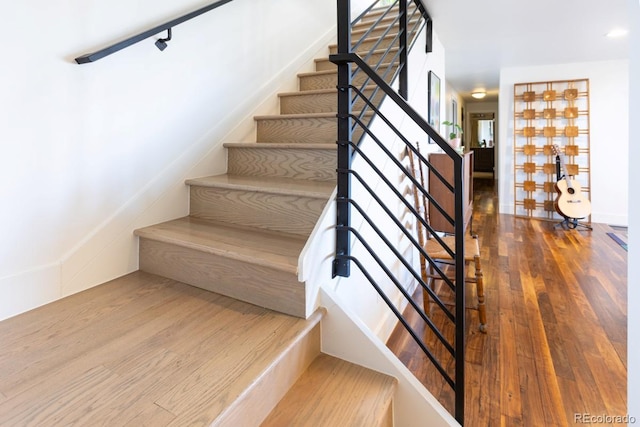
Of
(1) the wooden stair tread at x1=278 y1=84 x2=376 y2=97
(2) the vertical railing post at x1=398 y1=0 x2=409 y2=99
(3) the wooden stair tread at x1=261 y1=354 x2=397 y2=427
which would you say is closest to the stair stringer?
(3) the wooden stair tread at x1=261 y1=354 x2=397 y2=427

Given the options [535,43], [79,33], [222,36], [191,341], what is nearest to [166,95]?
[79,33]

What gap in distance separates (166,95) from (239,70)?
23.8 inches

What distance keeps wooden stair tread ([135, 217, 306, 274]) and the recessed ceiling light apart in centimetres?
422

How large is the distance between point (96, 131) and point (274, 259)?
88 centimetres

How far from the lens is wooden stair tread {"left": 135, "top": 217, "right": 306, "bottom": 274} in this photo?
125cm

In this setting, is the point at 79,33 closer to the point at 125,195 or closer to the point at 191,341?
the point at 125,195

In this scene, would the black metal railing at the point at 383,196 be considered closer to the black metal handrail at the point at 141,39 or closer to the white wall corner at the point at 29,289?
the black metal handrail at the point at 141,39

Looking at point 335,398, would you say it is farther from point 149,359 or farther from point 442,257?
point 442,257

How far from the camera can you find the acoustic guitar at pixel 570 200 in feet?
15.8

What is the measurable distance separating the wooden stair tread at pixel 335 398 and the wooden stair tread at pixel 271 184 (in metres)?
0.64

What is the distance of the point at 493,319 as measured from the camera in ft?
7.70

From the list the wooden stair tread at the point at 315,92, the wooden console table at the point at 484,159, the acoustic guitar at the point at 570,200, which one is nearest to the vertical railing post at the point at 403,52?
the wooden stair tread at the point at 315,92

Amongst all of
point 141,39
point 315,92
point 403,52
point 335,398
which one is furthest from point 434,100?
point 335,398

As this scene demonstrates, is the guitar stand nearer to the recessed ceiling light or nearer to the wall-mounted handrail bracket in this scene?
the recessed ceiling light
